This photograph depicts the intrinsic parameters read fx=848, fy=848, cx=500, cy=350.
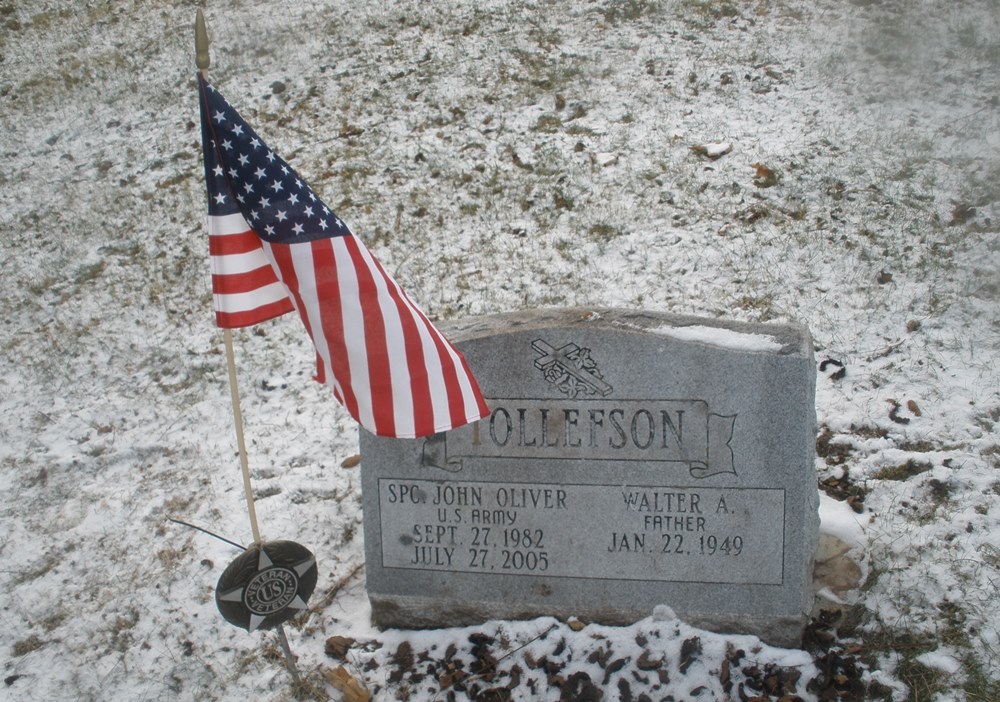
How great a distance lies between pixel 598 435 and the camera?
4117 mm

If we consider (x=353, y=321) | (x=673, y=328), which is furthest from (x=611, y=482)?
(x=353, y=321)

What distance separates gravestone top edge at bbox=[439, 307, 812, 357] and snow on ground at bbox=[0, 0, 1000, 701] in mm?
1342

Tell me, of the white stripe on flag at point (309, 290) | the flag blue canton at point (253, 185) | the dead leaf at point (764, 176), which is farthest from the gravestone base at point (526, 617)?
the dead leaf at point (764, 176)

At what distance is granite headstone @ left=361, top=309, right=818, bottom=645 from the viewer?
3.98m

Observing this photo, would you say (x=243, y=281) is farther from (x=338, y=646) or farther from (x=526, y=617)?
(x=526, y=617)

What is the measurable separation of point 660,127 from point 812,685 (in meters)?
6.02

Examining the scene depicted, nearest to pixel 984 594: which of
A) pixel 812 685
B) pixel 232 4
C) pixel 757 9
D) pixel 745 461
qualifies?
pixel 812 685

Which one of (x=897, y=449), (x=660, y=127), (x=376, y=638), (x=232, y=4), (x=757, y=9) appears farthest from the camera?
(x=232, y=4)

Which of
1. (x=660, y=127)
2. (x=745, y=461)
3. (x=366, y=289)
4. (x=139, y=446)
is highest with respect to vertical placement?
(x=660, y=127)

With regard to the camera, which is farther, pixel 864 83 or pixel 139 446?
pixel 864 83

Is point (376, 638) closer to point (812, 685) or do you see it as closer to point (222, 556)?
point (222, 556)

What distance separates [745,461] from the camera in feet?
13.2

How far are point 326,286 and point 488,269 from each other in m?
3.91

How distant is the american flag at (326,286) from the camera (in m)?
3.41
